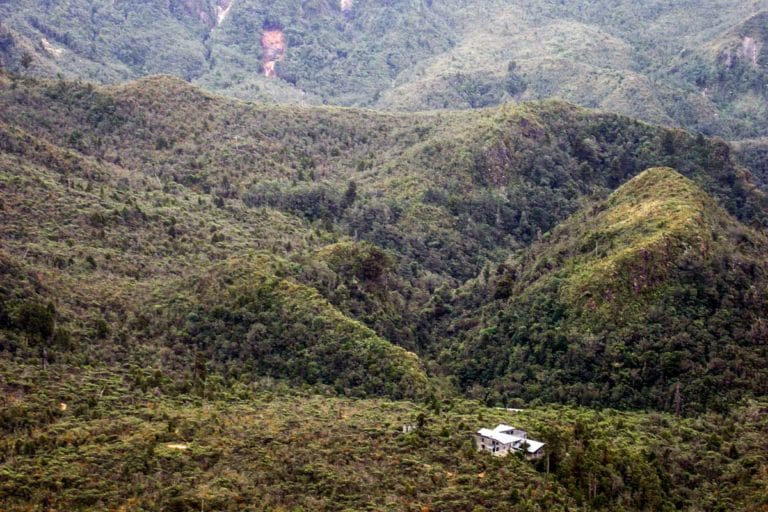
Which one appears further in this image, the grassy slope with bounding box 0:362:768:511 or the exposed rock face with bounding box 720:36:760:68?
the exposed rock face with bounding box 720:36:760:68

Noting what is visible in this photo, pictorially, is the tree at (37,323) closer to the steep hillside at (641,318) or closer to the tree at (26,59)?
the steep hillside at (641,318)

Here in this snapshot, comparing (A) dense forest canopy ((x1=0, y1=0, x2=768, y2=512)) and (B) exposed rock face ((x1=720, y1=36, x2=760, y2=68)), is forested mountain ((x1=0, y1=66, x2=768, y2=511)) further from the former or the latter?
(B) exposed rock face ((x1=720, y1=36, x2=760, y2=68))

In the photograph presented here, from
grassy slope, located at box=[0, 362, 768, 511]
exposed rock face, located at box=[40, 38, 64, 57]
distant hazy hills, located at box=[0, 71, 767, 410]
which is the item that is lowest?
grassy slope, located at box=[0, 362, 768, 511]

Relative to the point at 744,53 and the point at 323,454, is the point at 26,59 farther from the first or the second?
the point at 744,53

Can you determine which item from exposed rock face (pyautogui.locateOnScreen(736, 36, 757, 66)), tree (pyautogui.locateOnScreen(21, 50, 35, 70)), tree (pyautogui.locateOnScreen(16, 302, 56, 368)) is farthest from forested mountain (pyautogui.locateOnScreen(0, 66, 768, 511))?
exposed rock face (pyautogui.locateOnScreen(736, 36, 757, 66))

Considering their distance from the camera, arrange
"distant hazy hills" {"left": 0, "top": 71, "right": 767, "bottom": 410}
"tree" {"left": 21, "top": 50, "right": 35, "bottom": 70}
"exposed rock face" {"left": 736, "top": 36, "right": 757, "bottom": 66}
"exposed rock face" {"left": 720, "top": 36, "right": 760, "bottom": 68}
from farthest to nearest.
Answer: "exposed rock face" {"left": 720, "top": 36, "right": 760, "bottom": 68} < "exposed rock face" {"left": 736, "top": 36, "right": 757, "bottom": 66} < "tree" {"left": 21, "top": 50, "right": 35, "bottom": 70} < "distant hazy hills" {"left": 0, "top": 71, "right": 767, "bottom": 410}

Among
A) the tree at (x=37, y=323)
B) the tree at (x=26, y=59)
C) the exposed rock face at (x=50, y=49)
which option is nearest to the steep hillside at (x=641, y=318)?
the tree at (x=37, y=323)
